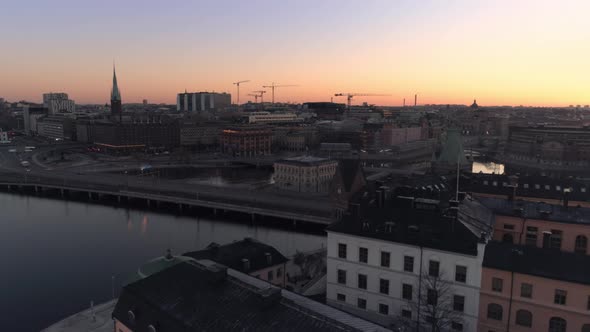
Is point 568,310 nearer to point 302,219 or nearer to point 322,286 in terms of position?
point 322,286

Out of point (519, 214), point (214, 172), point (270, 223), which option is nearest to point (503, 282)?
point (519, 214)

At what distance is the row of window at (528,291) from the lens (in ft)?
76.0

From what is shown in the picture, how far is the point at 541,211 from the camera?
116ft

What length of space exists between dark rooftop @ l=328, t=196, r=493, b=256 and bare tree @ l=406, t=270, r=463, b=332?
2021 millimetres

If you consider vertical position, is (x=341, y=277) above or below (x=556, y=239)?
below

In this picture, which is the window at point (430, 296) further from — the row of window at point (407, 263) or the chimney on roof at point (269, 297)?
the chimney on roof at point (269, 297)

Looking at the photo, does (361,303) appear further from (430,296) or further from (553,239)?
(553,239)

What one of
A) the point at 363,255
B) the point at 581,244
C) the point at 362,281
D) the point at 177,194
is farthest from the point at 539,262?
the point at 177,194

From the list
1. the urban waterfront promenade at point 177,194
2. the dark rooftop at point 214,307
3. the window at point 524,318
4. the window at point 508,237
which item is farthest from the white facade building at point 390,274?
the urban waterfront promenade at point 177,194

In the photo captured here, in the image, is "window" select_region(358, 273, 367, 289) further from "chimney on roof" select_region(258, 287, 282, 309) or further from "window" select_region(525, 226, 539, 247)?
"window" select_region(525, 226, 539, 247)

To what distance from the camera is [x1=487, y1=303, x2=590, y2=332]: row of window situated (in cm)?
2345

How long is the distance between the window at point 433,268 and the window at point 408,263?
3.43 ft

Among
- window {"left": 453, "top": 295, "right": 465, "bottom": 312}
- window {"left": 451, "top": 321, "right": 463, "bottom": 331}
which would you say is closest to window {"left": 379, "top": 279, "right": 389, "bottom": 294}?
window {"left": 453, "top": 295, "right": 465, "bottom": 312}

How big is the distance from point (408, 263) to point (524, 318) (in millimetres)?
6854
